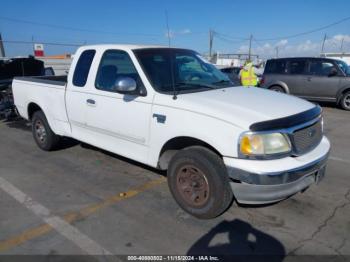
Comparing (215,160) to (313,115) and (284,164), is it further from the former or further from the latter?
(313,115)

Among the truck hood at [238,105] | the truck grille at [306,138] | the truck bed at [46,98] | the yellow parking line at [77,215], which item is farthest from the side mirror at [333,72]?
the truck bed at [46,98]

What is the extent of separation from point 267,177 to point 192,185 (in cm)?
91

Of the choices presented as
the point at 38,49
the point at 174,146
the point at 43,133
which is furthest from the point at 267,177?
the point at 38,49

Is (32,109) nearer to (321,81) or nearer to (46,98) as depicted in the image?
(46,98)

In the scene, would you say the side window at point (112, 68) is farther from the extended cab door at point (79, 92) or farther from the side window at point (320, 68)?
the side window at point (320, 68)

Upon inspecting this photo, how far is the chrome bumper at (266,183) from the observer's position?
315 centimetres

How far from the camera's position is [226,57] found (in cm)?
5009

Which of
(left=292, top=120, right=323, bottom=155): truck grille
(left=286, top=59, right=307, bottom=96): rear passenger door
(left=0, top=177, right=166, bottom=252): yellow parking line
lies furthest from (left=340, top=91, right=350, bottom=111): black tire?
(left=0, top=177, right=166, bottom=252): yellow parking line

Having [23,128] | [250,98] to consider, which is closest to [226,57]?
[23,128]

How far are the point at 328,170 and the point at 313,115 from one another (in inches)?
74.7

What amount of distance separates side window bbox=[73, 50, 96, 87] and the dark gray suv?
9.33 m

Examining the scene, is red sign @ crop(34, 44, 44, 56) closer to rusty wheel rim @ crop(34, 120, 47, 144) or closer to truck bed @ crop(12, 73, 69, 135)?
truck bed @ crop(12, 73, 69, 135)

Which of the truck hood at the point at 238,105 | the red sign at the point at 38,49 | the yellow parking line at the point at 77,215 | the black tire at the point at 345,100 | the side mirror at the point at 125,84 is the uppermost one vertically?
the red sign at the point at 38,49

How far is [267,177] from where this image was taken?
3.13m
